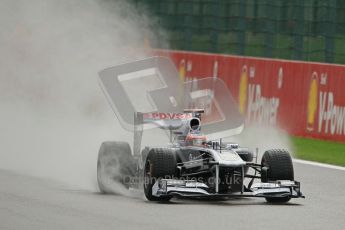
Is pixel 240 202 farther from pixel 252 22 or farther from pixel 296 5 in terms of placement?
pixel 252 22

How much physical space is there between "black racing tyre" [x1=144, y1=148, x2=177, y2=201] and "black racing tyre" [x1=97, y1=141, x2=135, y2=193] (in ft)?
3.49

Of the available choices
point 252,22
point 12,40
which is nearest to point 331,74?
point 252,22

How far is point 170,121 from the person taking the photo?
48.8 ft

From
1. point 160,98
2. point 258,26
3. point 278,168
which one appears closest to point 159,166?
point 278,168

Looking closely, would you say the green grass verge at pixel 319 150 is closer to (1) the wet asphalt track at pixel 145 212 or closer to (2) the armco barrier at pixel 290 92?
(2) the armco barrier at pixel 290 92

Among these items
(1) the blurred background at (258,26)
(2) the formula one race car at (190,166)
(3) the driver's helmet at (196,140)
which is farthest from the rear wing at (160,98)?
(1) the blurred background at (258,26)

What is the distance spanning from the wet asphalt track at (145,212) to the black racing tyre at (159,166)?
0.16 metres

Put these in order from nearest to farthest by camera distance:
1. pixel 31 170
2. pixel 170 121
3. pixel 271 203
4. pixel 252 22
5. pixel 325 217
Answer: pixel 325 217 → pixel 271 203 → pixel 170 121 → pixel 31 170 → pixel 252 22

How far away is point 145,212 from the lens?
12891mm

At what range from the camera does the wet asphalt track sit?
11914 mm

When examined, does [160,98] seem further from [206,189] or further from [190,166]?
[206,189]

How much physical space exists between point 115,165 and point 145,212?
82.7 inches

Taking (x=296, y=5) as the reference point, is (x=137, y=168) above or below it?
below

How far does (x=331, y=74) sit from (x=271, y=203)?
9341mm
